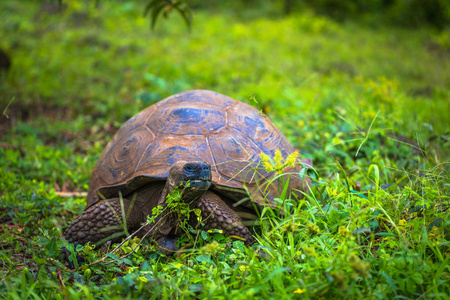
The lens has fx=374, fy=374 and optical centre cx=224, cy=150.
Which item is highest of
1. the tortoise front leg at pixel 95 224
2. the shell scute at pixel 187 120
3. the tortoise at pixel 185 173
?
the shell scute at pixel 187 120

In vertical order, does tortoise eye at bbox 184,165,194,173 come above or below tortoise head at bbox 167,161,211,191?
above

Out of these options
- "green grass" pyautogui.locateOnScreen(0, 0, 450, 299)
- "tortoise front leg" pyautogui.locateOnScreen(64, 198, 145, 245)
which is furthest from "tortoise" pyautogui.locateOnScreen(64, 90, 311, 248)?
"green grass" pyautogui.locateOnScreen(0, 0, 450, 299)

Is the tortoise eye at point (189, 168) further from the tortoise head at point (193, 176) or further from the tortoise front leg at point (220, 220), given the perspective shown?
the tortoise front leg at point (220, 220)

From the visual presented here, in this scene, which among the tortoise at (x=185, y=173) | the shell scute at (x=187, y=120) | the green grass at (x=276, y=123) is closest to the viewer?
the green grass at (x=276, y=123)

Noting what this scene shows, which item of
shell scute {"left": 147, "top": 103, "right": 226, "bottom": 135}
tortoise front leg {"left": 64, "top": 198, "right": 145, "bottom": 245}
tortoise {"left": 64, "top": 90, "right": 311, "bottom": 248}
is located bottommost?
tortoise front leg {"left": 64, "top": 198, "right": 145, "bottom": 245}

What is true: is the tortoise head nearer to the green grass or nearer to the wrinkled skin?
the wrinkled skin

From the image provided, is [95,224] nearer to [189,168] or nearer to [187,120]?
[189,168]

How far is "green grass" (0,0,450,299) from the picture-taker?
5.77 ft

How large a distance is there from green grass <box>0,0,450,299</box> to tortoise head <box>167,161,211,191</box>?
12.2 inches

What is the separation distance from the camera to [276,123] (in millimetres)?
4262

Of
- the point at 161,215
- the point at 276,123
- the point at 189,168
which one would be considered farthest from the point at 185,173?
the point at 276,123

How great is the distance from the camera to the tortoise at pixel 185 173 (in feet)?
7.51

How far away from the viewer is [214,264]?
1.97m

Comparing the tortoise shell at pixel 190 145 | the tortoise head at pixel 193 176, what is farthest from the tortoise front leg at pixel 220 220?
the tortoise head at pixel 193 176
